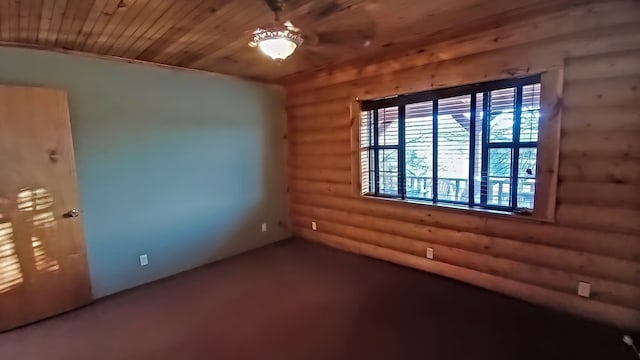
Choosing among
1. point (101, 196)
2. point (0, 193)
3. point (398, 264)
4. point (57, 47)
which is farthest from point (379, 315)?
point (57, 47)

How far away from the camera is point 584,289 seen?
8.77 feet

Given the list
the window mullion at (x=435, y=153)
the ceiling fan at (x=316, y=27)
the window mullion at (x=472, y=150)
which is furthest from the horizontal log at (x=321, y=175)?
the ceiling fan at (x=316, y=27)

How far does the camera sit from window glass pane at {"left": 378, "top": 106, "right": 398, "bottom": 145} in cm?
394

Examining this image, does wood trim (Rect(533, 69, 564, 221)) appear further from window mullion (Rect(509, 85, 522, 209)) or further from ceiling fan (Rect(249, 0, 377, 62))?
ceiling fan (Rect(249, 0, 377, 62))

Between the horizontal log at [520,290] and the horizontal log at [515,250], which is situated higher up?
the horizontal log at [515,250]

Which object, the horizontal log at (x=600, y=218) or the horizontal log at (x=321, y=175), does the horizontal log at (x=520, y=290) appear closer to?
the horizontal log at (x=600, y=218)

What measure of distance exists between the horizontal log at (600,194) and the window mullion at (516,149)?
0.36 metres

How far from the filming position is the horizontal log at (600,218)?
7.98ft

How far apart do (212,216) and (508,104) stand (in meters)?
3.50

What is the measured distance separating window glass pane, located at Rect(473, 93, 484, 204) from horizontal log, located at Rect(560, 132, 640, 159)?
0.68 m

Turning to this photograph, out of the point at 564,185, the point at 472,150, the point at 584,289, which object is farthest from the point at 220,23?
the point at 584,289

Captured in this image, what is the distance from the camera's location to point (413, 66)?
355 centimetres

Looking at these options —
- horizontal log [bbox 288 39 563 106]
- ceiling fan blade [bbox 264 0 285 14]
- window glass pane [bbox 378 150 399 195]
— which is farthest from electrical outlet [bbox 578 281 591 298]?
ceiling fan blade [bbox 264 0 285 14]

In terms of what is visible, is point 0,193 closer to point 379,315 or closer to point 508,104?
point 379,315
